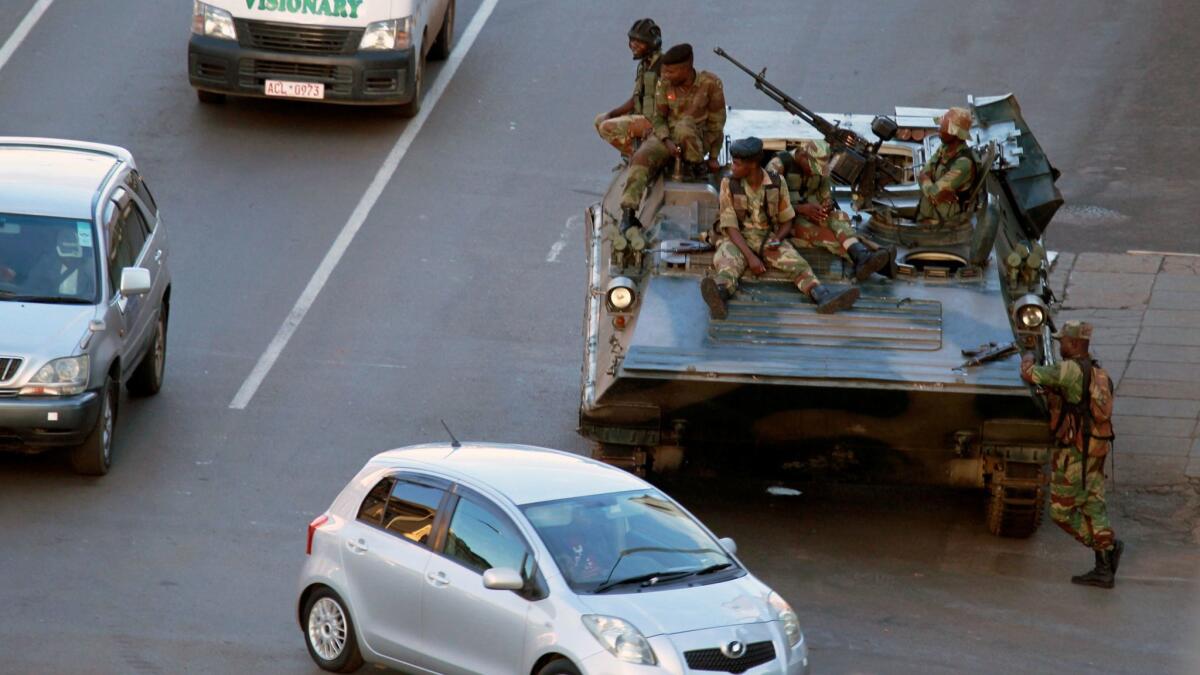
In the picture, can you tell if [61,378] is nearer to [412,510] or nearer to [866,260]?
[412,510]

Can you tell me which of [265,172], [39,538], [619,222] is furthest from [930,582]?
[265,172]

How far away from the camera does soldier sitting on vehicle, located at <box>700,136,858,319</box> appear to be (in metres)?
13.9

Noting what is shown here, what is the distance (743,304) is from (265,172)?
29.8 ft

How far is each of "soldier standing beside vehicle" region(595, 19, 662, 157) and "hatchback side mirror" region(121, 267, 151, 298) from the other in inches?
152

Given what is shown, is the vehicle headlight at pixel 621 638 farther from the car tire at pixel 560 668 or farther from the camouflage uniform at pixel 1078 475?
the camouflage uniform at pixel 1078 475

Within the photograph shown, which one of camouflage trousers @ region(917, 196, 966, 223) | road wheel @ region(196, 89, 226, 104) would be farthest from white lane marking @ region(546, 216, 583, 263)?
camouflage trousers @ region(917, 196, 966, 223)

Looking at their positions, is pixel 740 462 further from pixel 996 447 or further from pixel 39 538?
pixel 39 538

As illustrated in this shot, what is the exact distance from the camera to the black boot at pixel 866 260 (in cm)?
1394

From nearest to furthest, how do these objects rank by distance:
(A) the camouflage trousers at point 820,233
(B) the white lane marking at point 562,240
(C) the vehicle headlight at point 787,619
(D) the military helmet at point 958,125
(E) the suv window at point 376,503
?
(C) the vehicle headlight at point 787,619 → (E) the suv window at point 376,503 → (A) the camouflage trousers at point 820,233 → (D) the military helmet at point 958,125 → (B) the white lane marking at point 562,240

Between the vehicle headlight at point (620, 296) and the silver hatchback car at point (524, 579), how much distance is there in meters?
2.71

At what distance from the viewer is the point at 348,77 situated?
22.0m

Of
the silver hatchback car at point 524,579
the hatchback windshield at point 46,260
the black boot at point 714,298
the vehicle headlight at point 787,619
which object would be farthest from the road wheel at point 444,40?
the vehicle headlight at point 787,619

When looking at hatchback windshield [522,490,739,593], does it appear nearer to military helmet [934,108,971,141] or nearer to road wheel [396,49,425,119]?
military helmet [934,108,971,141]

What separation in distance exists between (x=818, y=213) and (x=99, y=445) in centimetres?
531
